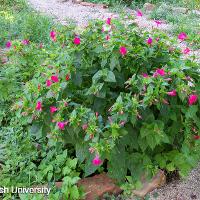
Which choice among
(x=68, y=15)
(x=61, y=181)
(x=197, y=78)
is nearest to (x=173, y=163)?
(x=197, y=78)

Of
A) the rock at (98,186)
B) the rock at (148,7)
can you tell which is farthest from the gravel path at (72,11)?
the rock at (98,186)

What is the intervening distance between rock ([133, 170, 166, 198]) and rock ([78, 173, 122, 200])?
0.16m

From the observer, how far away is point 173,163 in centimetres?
281

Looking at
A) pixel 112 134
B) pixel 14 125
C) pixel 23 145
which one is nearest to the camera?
pixel 112 134

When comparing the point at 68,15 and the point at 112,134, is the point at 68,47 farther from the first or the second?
the point at 68,15

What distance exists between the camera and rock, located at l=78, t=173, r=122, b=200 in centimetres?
279

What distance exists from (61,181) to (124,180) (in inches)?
18.4

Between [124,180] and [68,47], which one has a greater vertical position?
[68,47]

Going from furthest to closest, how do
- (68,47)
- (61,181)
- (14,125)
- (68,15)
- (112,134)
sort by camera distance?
(68,15)
(14,125)
(61,181)
(68,47)
(112,134)

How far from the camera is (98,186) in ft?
9.23

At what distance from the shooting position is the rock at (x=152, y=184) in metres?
2.84

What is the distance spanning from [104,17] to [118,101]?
5162 millimetres

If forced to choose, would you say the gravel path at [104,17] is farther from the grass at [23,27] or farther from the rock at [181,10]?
the rock at [181,10]

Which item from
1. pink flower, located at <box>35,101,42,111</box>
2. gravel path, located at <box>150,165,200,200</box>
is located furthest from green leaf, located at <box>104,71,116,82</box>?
gravel path, located at <box>150,165,200,200</box>
